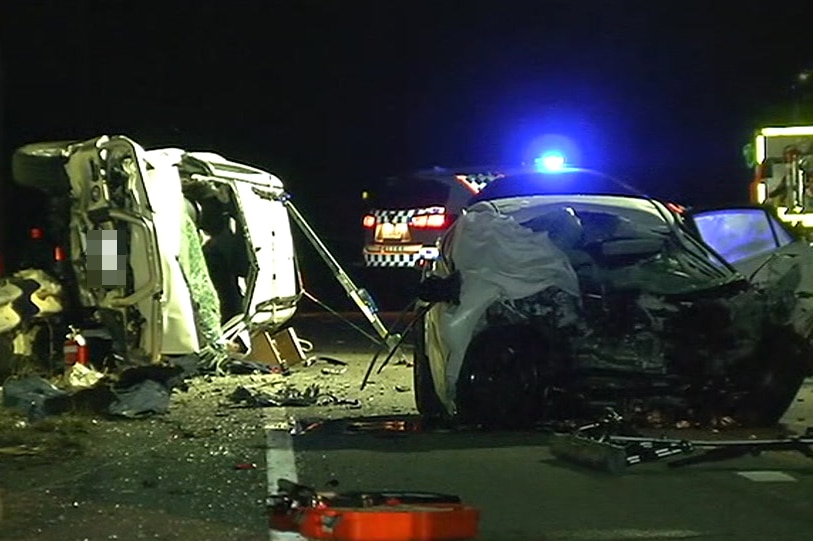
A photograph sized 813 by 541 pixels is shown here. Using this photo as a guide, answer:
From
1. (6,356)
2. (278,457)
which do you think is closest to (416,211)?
(6,356)

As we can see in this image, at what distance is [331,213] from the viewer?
30.6m

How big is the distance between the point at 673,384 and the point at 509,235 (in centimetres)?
151

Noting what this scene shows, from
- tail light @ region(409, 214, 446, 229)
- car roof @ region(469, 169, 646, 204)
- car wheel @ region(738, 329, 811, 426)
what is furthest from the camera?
tail light @ region(409, 214, 446, 229)

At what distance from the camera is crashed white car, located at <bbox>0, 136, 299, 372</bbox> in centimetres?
1112

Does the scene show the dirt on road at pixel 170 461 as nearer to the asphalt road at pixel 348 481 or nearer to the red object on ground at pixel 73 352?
the asphalt road at pixel 348 481

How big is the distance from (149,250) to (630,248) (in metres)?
3.68

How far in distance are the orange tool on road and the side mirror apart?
3.42 metres

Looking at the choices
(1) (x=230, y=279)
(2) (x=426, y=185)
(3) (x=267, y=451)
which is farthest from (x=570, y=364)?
(2) (x=426, y=185)

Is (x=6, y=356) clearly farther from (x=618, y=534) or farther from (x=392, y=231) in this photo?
(x=392, y=231)

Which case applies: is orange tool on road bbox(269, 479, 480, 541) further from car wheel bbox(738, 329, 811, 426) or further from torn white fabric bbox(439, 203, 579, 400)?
car wheel bbox(738, 329, 811, 426)

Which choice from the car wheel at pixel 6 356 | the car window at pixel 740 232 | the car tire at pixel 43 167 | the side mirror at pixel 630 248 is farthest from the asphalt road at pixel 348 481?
the car tire at pixel 43 167

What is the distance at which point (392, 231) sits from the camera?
61.5ft

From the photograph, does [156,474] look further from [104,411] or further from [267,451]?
[104,411]

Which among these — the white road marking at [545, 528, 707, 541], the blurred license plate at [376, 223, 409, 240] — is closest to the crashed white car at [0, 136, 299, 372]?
the blurred license plate at [376, 223, 409, 240]
